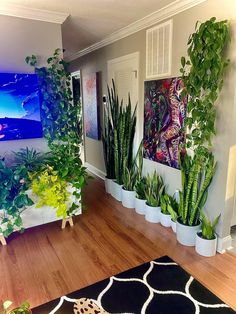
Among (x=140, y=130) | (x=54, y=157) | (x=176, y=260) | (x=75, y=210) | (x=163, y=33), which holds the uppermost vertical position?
(x=163, y=33)

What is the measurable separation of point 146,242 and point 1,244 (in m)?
1.52

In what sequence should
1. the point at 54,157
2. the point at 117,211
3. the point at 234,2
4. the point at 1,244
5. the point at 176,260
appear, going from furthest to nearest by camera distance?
the point at 117,211
the point at 54,157
the point at 1,244
the point at 176,260
the point at 234,2

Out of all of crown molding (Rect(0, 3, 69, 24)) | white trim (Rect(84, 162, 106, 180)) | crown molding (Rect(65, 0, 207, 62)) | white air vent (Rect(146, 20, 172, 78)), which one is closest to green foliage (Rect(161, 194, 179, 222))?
white air vent (Rect(146, 20, 172, 78))

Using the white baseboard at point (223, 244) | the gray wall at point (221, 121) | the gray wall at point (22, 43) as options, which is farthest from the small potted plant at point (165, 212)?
the gray wall at point (22, 43)

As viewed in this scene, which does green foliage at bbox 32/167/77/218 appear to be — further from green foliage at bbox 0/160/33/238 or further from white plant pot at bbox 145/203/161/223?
white plant pot at bbox 145/203/161/223

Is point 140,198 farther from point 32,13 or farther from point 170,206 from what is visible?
point 32,13

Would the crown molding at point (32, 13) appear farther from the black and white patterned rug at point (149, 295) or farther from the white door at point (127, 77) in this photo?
the black and white patterned rug at point (149, 295)

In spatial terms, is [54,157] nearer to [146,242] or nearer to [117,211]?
[117,211]

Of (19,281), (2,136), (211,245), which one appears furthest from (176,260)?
(2,136)

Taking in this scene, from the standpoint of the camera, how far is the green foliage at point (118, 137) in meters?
3.29

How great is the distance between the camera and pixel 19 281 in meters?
1.96

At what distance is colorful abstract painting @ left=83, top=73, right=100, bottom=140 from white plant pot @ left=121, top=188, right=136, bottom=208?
1.44 meters

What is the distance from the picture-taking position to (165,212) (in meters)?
2.76

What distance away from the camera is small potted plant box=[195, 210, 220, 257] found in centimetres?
221
